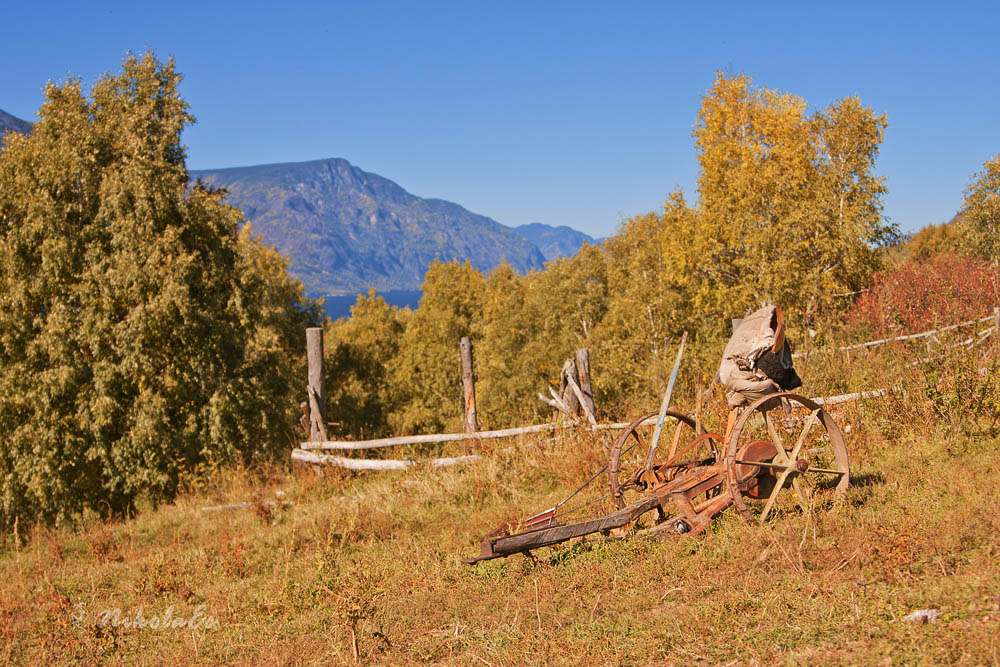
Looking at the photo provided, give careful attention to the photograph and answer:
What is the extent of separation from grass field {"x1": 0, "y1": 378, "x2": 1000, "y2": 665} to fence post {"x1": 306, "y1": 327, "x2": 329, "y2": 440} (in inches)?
105

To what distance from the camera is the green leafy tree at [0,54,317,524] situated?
13.4 meters

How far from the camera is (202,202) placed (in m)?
15.6

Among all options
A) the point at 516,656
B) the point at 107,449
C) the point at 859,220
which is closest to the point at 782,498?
the point at 516,656

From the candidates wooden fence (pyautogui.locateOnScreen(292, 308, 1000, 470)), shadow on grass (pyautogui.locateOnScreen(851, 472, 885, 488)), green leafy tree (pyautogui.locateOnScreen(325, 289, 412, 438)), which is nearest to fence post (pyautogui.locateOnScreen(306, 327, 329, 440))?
wooden fence (pyautogui.locateOnScreen(292, 308, 1000, 470))

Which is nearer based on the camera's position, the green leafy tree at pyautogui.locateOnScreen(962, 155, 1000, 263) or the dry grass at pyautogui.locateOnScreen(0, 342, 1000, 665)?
the dry grass at pyautogui.locateOnScreen(0, 342, 1000, 665)

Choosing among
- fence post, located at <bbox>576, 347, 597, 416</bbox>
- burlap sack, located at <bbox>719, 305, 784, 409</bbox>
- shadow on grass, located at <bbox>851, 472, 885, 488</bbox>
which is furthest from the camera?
fence post, located at <bbox>576, 347, 597, 416</bbox>

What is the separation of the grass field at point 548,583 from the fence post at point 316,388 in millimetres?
2655

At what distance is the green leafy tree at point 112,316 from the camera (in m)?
13.4

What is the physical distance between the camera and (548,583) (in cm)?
574

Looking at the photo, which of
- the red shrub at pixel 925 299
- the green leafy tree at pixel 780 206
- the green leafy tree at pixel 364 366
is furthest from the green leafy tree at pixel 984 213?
the green leafy tree at pixel 364 366

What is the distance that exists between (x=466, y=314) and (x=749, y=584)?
48658mm

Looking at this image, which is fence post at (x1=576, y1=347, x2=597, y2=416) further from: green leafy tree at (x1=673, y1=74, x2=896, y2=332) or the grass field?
green leafy tree at (x1=673, y1=74, x2=896, y2=332)

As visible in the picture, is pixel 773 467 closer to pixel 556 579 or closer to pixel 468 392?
pixel 556 579

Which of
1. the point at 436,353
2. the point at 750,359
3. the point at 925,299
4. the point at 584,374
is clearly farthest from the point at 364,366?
the point at 750,359
